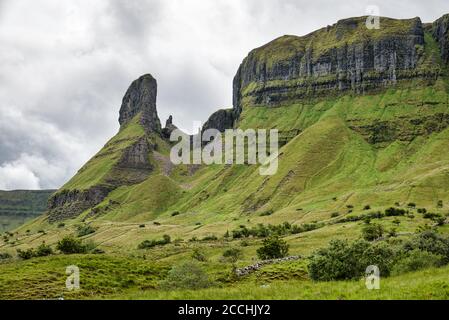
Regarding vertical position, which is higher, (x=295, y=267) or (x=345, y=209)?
(x=345, y=209)

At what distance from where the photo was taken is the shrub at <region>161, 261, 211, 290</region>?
4284 centimetres


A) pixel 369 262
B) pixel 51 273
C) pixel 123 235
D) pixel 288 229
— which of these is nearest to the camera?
pixel 369 262

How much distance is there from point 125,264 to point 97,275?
9.36m

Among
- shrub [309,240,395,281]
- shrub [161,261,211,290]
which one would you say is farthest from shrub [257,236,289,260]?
shrub [309,240,395,281]

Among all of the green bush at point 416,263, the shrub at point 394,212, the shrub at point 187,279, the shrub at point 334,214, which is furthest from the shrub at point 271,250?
the shrub at point 334,214

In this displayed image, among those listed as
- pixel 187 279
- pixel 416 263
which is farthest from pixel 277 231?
pixel 416 263

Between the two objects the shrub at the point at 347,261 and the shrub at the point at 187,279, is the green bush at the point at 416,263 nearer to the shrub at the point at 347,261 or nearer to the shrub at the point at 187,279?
the shrub at the point at 347,261

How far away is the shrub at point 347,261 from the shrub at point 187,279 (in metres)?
10.00

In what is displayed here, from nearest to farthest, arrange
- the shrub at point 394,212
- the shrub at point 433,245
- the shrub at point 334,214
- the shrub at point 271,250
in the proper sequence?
the shrub at point 433,245
the shrub at point 271,250
the shrub at point 394,212
the shrub at point 334,214

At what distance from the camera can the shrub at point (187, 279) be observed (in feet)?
141

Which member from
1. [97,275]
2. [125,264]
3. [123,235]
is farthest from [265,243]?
[123,235]

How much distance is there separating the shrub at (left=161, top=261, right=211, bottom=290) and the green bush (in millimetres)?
16613
